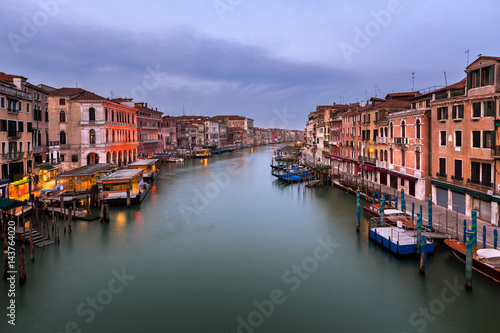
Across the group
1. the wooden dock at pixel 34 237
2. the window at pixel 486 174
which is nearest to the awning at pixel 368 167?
the window at pixel 486 174

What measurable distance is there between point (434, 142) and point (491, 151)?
4.87 metres

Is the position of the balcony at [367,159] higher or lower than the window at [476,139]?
lower

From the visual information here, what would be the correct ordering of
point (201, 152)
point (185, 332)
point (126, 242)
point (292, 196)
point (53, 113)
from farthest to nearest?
point (201, 152) < point (53, 113) < point (292, 196) < point (126, 242) < point (185, 332)

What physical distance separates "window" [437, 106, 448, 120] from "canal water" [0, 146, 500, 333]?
808cm

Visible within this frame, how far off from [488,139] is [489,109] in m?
1.45

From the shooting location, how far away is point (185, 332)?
960 centimetres

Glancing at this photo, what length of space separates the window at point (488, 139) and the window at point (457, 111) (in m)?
1.89

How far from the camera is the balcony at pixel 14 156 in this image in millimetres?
20953

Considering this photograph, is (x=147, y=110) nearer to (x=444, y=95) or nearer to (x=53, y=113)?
(x=53, y=113)

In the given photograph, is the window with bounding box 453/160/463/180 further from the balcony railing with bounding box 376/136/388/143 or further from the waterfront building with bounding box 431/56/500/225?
the balcony railing with bounding box 376/136/388/143

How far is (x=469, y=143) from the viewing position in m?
17.3

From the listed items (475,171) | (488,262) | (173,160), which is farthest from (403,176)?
(173,160)

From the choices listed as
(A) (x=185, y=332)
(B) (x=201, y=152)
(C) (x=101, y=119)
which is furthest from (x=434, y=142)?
(B) (x=201, y=152)

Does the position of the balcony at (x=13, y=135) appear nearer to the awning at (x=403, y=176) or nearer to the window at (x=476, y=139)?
the awning at (x=403, y=176)
